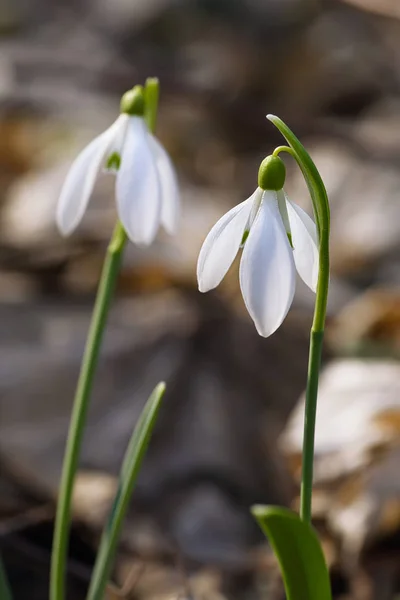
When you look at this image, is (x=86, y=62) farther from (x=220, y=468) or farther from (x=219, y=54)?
(x=220, y=468)

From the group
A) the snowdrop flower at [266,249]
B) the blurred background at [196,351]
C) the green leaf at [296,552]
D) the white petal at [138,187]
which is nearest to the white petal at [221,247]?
the snowdrop flower at [266,249]

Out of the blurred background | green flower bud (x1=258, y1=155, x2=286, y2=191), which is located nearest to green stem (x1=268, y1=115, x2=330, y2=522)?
green flower bud (x1=258, y1=155, x2=286, y2=191)

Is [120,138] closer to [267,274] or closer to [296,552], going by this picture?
[267,274]

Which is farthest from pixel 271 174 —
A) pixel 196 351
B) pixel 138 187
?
pixel 196 351

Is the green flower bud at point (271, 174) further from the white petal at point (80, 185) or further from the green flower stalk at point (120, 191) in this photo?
the white petal at point (80, 185)

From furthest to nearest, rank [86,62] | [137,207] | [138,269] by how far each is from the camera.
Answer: [86,62], [138,269], [137,207]

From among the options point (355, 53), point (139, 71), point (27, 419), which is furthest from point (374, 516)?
point (355, 53)
